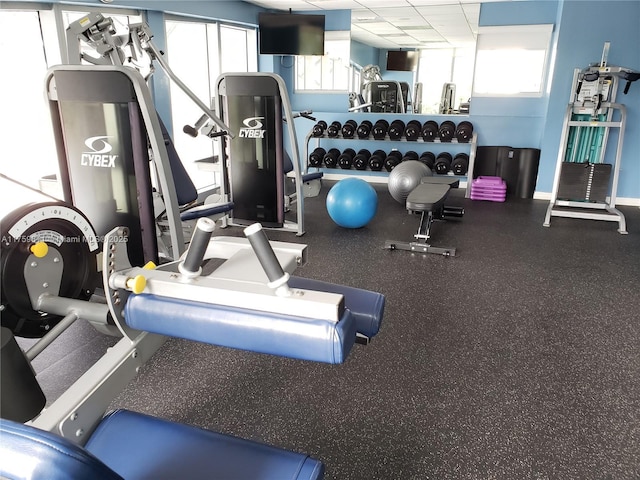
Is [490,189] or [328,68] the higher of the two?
[328,68]

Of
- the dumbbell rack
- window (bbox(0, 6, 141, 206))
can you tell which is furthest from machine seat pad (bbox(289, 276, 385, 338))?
the dumbbell rack

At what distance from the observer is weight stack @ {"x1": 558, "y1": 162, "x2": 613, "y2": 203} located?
4348 millimetres

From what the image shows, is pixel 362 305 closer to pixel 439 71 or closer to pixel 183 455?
pixel 183 455

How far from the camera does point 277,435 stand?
1.60 meters

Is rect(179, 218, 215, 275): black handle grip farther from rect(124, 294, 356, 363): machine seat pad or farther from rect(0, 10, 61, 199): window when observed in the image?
rect(0, 10, 61, 199): window

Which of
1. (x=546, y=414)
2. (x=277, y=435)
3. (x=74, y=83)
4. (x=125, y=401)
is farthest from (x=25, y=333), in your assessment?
(x=546, y=414)

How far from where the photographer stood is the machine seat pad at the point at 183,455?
0.89m

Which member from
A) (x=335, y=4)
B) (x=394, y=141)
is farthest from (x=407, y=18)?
(x=394, y=141)

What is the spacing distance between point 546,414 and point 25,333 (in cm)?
170

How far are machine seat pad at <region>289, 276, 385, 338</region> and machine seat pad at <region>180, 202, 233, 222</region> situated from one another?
1.82 m

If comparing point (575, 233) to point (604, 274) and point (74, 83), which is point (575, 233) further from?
point (74, 83)

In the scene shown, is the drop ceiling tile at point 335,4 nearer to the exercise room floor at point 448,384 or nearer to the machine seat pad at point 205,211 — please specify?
the machine seat pad at point 205,211

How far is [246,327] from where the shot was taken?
892 mm

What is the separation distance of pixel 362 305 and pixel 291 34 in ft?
16.2
